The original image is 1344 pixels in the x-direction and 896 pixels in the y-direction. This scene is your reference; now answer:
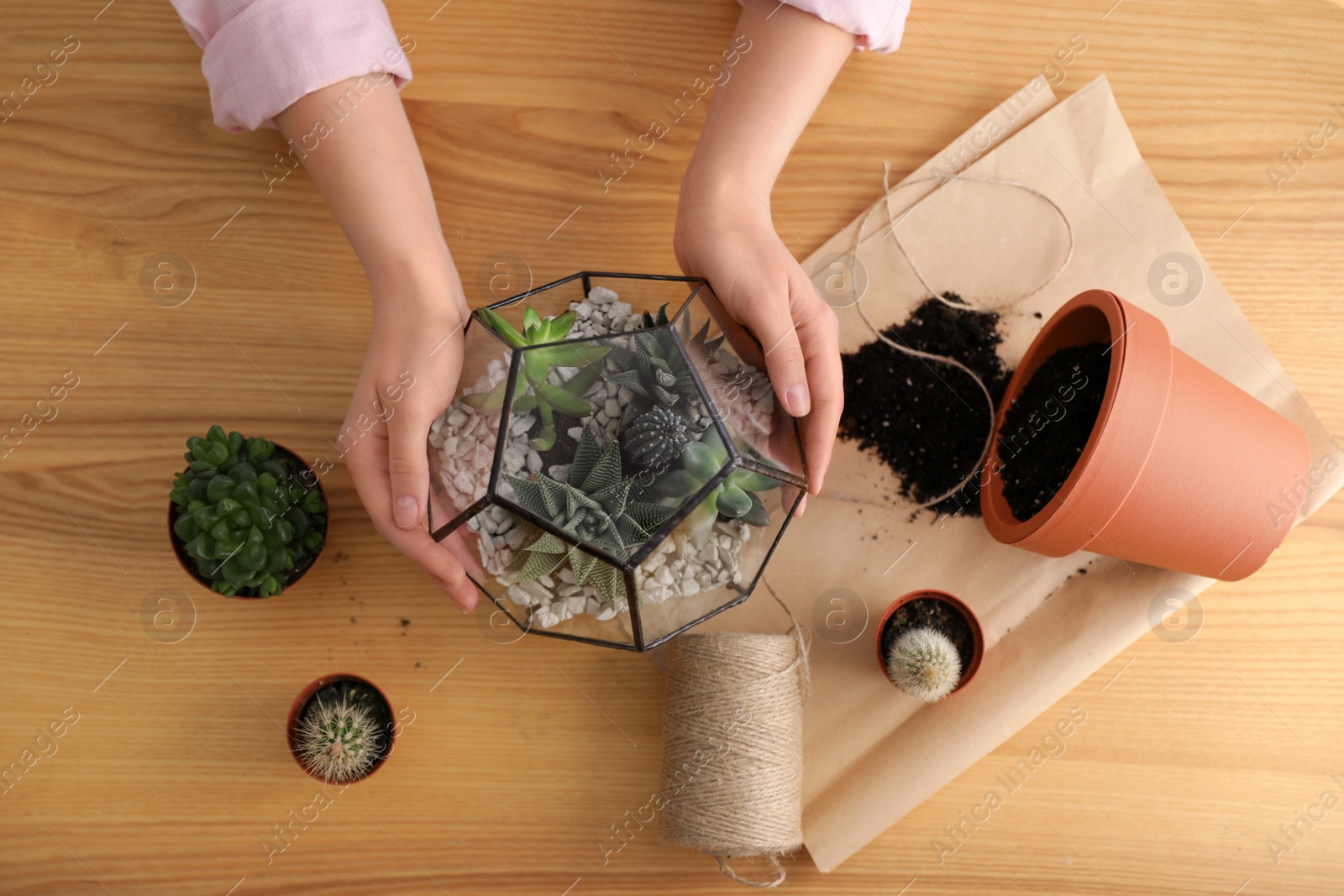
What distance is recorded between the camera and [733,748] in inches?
28.5

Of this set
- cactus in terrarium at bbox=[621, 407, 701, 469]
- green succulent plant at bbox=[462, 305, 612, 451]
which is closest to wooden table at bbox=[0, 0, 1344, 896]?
green succulent plant at bbox=[462, 305, 612, 451]

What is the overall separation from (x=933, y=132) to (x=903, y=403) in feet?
1.03

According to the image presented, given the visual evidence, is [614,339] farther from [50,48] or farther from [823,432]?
[50,48]

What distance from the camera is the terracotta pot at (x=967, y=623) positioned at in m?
0.79

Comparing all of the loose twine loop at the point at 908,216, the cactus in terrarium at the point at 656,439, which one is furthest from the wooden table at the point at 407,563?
the cactus in terrarium at the point at 656,439

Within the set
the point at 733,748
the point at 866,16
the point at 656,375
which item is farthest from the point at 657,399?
the point at 866,16

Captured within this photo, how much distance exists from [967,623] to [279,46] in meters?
0.87

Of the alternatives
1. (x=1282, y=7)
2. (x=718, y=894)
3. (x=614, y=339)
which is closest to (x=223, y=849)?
(x=718, y=894)

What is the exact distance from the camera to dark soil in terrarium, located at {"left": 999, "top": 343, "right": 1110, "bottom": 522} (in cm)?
75

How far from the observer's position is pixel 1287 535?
0.84 m

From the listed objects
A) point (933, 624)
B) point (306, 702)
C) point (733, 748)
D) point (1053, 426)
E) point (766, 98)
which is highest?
point (766, 98)

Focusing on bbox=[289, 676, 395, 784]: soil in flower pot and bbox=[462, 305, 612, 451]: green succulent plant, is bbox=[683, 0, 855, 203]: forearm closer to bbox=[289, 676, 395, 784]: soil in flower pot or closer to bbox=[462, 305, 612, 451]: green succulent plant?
bbox=[462, 305, 612, 451]: green succulent plant

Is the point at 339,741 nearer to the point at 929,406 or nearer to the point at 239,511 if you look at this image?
the point at 239,511

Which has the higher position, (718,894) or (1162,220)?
(1162,220)
